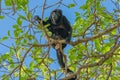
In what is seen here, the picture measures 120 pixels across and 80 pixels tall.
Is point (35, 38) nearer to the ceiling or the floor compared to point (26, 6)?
nearer to the floor

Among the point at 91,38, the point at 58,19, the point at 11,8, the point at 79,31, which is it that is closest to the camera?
the point at 91,38

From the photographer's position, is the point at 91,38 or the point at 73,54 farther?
the point at 73,54

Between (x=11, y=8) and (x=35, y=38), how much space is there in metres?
0.82

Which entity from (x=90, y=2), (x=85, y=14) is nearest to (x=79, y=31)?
(x=85, y=14)

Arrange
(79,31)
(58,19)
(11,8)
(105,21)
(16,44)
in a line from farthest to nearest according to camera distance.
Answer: (58,19) < (79,31) < (105,21) < (16,44) < (11,8)

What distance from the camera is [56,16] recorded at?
839 cm

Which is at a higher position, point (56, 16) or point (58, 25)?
point (56, 16)

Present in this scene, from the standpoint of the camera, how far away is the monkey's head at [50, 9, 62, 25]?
8.28m

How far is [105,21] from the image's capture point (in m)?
6.62

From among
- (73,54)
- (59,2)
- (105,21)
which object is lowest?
(73,54)

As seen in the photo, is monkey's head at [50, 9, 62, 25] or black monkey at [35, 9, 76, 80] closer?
black monkey at [35, 9, 76, 80]

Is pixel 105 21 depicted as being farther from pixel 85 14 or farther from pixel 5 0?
pixel 5 0

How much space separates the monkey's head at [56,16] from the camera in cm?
828

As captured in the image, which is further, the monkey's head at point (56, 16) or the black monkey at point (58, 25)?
the monkey's head at point (56, 16)
